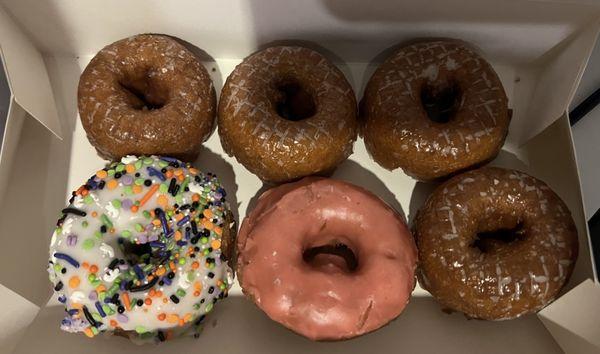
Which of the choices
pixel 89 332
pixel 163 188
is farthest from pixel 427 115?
pixel 89 332

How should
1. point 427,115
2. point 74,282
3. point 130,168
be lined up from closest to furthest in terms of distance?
point 74,282 → point 130,168 → point 427,115

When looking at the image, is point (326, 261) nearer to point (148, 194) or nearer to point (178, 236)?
point (178, 236)

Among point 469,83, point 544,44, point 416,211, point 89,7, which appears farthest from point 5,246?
point 544,44

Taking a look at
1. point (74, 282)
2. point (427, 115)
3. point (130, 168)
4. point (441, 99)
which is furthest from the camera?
point (441, 99)

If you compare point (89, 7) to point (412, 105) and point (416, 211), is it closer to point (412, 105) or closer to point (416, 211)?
point (412, 105)

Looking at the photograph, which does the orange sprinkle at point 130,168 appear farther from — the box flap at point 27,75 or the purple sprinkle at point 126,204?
the box flap at point 27,75

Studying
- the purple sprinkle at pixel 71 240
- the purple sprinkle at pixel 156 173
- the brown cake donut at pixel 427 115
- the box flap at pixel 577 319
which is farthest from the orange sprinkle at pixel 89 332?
the box flap at pixel 577 319
